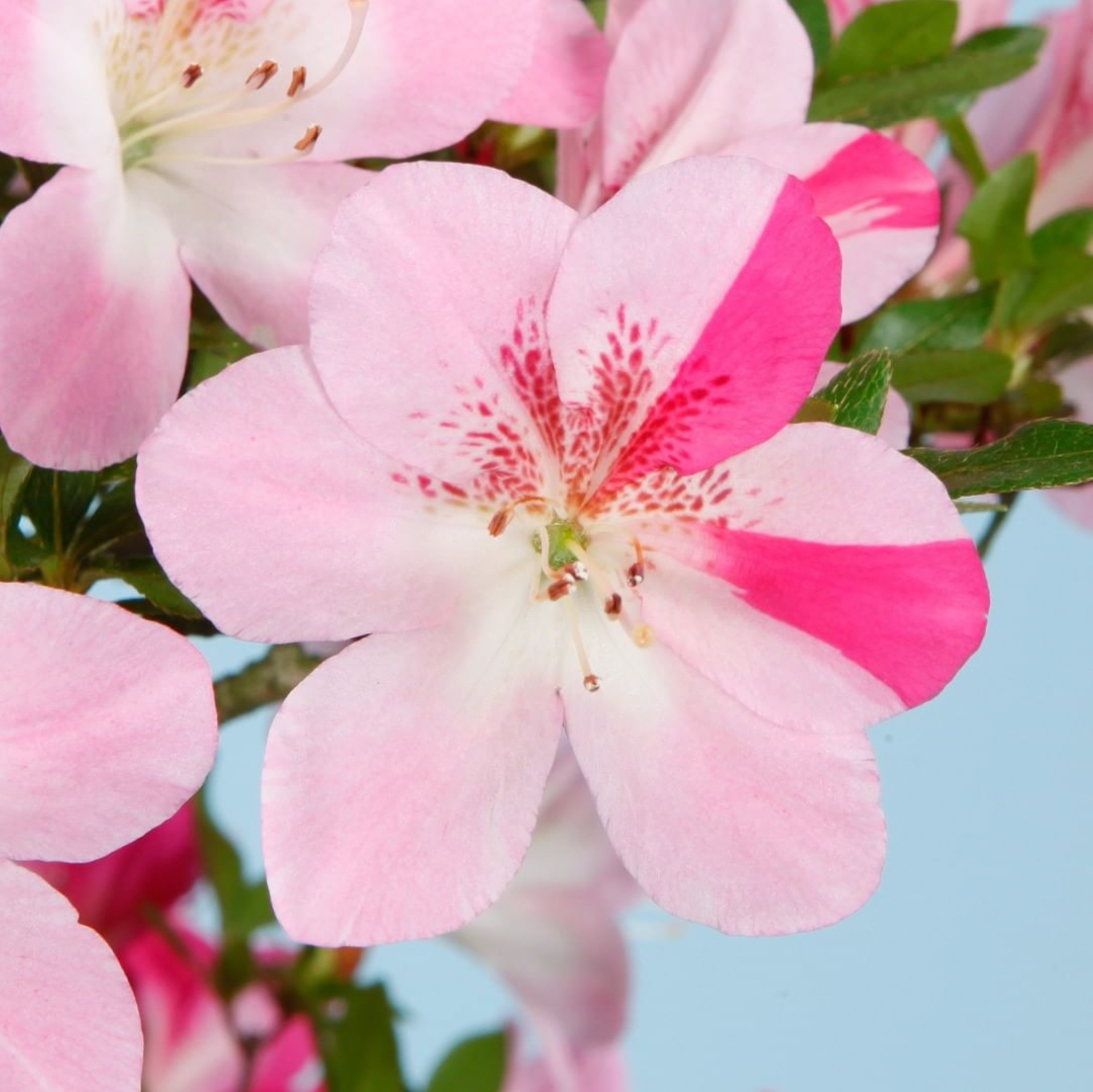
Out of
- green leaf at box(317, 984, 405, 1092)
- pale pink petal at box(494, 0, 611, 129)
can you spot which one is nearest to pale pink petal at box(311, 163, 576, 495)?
pale pink petal at box(494, 0, 611, 129)

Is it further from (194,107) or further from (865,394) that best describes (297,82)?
(865,394)

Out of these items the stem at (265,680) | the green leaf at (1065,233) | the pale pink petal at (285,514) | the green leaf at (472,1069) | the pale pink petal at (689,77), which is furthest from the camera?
the green leaf at (472,1069)

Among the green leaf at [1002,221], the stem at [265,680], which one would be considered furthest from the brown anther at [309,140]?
the green leaf at [1002,221]

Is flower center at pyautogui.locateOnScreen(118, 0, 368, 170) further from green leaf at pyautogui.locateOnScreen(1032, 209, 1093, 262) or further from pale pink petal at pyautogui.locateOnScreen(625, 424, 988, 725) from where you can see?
green leaf at pyautogui.locateOnScreen(1032, 209, 1093, 262)

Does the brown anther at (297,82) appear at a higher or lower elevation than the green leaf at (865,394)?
higher

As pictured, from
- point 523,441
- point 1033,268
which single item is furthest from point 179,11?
point 1033,268

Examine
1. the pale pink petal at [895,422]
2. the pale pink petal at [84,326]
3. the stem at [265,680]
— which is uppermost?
the pale pink petal at [84,326]

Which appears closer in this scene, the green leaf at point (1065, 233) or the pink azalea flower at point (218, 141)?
the pink azalea flower at point (218, 141)

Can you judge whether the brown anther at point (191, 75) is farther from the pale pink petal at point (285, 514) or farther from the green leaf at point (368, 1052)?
the green leaf at point (368, 1052)
